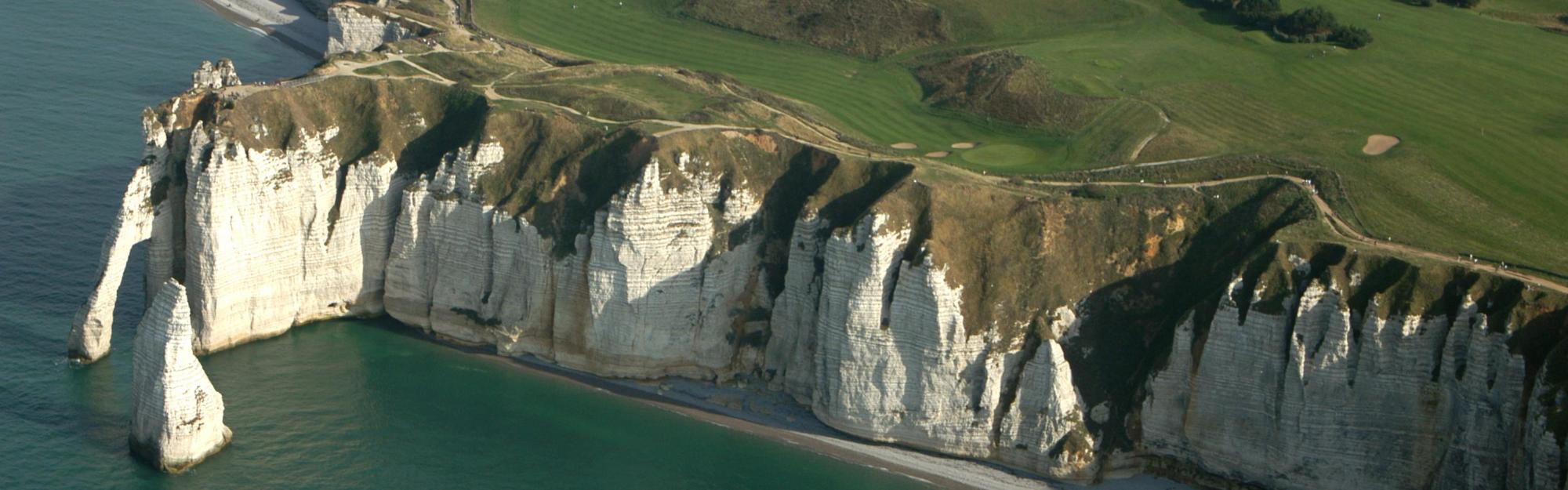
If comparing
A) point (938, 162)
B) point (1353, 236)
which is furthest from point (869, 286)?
point (1353, 236)

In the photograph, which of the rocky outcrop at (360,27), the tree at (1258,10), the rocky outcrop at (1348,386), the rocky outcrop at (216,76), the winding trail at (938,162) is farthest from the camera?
the rocky outcrop at (360,27)

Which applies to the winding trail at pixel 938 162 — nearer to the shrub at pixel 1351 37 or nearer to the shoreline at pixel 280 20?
the shrub at pixel 1351 37

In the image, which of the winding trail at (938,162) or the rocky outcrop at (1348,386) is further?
the winding trail at (938,162)

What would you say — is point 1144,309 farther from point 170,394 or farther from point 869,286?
point 170,394

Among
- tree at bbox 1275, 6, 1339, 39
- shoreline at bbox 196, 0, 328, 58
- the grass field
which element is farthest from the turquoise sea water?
tree at bbox 1275, 6, 1339, 39

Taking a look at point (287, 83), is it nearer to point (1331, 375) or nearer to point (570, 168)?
point (570, 168)

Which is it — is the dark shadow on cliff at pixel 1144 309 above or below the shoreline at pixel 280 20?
below

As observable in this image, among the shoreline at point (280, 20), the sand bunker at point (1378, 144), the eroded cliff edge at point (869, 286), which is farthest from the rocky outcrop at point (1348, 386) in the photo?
the shoreline at point (280, 20)
